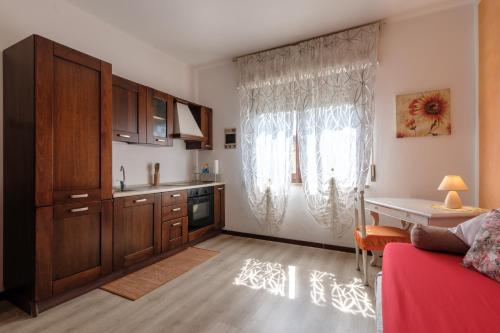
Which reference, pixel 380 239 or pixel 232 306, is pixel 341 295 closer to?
pixel 380 239

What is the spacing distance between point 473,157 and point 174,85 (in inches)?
160

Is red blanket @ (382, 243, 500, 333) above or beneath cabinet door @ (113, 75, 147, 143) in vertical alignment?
beneath

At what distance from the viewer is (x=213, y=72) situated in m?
4.21

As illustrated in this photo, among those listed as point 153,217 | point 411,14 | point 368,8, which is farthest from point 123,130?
point 411,14

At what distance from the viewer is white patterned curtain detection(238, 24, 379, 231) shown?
304 centimetres

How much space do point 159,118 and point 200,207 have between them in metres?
1.38

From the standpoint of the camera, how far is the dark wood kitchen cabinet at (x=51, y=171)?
1.88 metres

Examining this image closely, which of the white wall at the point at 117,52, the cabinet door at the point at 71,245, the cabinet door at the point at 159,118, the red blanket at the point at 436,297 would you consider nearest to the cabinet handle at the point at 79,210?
the cabinet door at the point at 71,245

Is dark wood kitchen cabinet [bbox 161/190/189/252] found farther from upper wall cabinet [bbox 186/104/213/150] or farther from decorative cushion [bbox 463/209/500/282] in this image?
decorative cushion [bbox 463/209/500/282]

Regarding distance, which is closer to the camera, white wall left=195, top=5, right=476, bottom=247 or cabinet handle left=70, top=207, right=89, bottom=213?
cabinet handle left=70, top=207, right=89, bottom=213

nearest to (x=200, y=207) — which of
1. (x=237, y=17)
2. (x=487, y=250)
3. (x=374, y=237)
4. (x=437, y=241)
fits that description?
(x=374, y=237)

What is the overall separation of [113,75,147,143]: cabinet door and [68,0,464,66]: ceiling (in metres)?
0.79

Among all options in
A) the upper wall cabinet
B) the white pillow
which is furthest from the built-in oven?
the white pillow

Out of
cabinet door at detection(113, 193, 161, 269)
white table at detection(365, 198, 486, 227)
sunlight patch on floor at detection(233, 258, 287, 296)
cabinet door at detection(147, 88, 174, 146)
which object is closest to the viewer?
white table at detection(365, 198, 486, 227)
